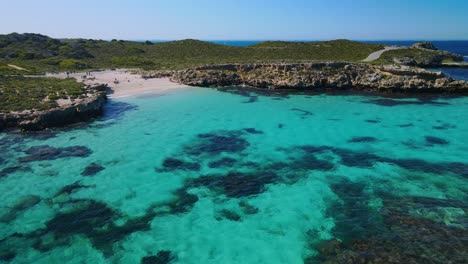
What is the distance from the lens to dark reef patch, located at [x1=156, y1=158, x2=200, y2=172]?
26497mm

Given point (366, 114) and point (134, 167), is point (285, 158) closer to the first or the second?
point (134, 167)

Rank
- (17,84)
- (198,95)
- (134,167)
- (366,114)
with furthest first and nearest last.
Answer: (198,95) < (17,84) < (366,114) < (134,167)

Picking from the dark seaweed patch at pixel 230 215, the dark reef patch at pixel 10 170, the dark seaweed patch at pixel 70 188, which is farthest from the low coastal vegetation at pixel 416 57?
the dark reef patch at pixel 10 170

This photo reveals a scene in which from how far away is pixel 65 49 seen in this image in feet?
317

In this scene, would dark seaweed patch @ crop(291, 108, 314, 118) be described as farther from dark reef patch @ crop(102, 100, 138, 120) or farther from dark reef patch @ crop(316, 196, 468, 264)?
dark reef patch @ crop(316, 196, 468, 264)

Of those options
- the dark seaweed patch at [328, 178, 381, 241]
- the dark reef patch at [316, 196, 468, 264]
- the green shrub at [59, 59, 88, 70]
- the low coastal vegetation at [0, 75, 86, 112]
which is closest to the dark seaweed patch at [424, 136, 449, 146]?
the dark seaweed patch at [328, 178, 381, 241]

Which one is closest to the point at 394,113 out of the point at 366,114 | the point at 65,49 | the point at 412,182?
the point at 366,114

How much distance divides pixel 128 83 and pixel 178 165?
125 feet

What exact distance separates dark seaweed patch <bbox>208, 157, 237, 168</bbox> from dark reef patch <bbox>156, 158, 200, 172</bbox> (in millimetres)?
1167

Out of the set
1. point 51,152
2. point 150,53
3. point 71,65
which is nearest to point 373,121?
point 51,152

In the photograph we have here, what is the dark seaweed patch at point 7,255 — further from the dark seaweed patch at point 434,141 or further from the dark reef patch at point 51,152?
the dark seaweed patch at point 434,141

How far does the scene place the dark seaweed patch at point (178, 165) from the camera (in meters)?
26.5

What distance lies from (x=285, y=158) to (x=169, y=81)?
40451 mm

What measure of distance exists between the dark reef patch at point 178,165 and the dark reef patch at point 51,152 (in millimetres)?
7098
